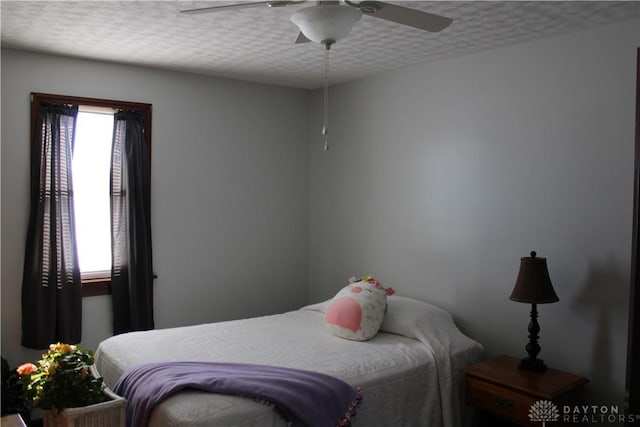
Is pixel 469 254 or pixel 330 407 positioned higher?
pixel 469 254

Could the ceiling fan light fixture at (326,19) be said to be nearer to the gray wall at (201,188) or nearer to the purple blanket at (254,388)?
the purple blanket at (254,388)

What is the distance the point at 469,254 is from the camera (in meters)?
3.58

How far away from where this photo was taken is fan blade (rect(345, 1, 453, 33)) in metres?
1.98

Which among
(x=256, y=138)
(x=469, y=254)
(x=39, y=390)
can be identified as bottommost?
(x=39, y=390)

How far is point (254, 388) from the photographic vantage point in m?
2.47

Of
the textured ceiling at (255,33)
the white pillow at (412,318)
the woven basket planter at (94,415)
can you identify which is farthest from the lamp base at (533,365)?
the woven basket planter at (94,415)

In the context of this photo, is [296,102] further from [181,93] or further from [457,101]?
[457,101]

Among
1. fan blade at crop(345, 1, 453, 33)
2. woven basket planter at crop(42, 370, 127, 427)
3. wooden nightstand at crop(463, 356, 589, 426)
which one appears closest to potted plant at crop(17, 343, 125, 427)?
woven basket planter at crop(42, 370, 127, 427)

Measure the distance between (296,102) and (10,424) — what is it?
3.44m

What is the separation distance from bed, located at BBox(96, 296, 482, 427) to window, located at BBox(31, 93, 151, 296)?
826 millimetres

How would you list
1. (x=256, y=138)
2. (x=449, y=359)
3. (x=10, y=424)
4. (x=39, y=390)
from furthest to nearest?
(x=256, y=138)
(x=449, y=359)
(x=39, y=390)
(x=10, y=424)

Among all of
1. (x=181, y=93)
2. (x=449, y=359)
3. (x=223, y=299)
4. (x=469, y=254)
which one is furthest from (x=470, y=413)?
(x=181, y=93)

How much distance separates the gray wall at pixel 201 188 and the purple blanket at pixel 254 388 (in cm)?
148

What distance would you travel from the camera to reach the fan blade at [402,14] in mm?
1983
